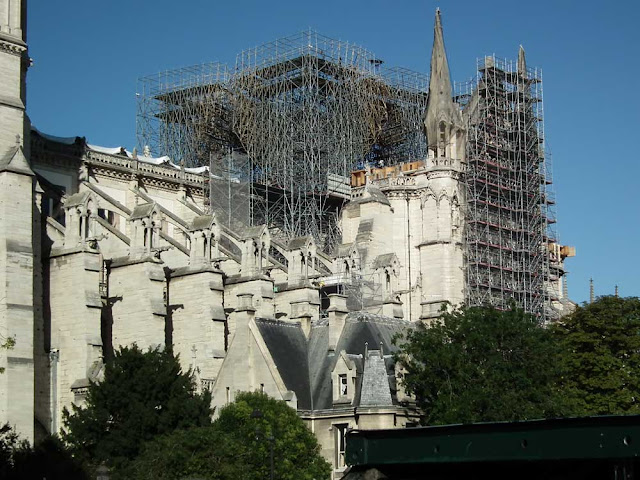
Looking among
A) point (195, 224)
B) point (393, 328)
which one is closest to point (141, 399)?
point (393, 328)

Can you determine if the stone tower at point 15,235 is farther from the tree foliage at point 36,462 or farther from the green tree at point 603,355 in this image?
the green tree at point 603,355

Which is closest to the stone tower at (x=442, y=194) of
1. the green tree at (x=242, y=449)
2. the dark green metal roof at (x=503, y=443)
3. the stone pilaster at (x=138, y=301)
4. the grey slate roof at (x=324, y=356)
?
the grey slate roof at (x=324, y=356)

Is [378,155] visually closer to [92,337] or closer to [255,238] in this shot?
[255,238]

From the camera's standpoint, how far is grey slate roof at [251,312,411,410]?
162 ft

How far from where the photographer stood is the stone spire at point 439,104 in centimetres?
7994

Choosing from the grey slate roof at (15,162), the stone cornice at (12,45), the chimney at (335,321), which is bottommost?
the chimney at (335,321)

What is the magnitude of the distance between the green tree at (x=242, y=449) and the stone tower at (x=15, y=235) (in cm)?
707

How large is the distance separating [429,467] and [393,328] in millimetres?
34477

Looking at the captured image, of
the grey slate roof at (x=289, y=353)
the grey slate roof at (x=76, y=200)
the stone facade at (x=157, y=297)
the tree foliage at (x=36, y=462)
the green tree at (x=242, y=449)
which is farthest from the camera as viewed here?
the grey slate roof at (x=76, y=200)

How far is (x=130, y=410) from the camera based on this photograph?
155ft

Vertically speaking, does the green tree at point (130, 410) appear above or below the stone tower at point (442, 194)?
below

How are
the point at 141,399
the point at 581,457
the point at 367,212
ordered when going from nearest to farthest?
the point at 581,457
the point at 141,399
the point at 367,212

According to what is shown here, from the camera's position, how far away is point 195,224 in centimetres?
6294

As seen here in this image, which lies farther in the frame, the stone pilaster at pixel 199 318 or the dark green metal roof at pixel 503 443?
the stone pilaster at pixel 199 318
